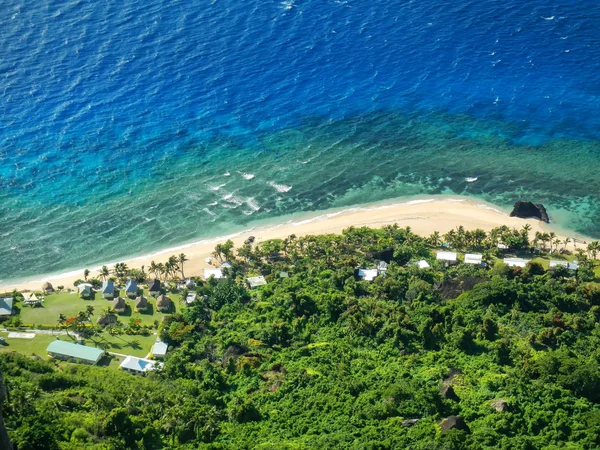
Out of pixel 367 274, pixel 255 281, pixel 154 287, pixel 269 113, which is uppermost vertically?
pixel 269 113

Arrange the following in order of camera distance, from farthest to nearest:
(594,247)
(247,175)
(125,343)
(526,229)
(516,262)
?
(247,175) < (526,229) < (594,247) < (516,262) < (125,343)

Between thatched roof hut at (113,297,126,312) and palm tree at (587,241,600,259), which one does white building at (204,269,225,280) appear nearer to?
thatched roof hut at (113,297,126,312)

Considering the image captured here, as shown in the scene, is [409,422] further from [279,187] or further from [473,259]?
[279,187]

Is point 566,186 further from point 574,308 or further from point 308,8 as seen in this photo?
point 308,8

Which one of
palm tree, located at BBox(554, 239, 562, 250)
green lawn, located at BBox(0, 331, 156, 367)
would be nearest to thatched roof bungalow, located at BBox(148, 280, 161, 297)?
green lawn, located at BBox(0, 331, 156, 367)

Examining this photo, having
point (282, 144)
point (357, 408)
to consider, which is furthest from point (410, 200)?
point (357, 408)

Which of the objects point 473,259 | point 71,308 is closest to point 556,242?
point 473,259

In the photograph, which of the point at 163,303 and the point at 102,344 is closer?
the point at 102,344
